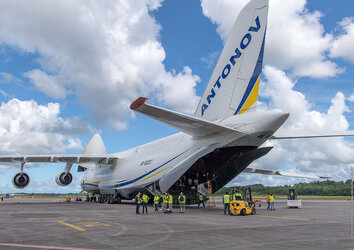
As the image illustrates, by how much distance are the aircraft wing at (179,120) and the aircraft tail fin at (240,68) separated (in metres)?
1.49

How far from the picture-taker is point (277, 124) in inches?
559

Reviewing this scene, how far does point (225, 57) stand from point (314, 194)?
56355 mm

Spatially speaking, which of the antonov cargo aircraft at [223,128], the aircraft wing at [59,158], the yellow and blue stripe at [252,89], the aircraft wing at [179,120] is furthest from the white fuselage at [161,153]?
the aircraft wing at [59,158]

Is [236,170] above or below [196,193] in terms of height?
above

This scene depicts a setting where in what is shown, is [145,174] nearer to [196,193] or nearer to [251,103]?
[196,193]

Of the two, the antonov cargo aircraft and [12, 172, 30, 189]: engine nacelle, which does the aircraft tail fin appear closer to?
the antonov cargo aircraft

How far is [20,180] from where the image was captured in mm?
25781

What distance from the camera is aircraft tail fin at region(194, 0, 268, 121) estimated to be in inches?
624

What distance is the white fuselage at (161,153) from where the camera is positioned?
14664 mm

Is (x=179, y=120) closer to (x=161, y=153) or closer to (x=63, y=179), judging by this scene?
(x=161, y=153)

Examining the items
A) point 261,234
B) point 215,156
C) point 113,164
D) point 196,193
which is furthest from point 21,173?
point 261,234

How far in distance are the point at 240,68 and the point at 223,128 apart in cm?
357

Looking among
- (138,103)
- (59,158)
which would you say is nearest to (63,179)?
(59,158)

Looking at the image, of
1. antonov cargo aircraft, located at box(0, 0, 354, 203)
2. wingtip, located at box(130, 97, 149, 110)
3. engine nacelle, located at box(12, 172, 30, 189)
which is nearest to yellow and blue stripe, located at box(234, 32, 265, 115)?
antonov cargo aircraft, located at box(0, 0, 354, 203)
